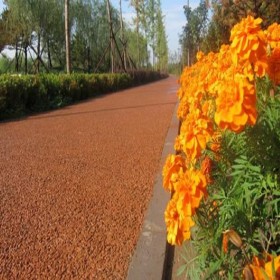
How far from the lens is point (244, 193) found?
144cm

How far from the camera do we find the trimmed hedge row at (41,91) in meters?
9.85

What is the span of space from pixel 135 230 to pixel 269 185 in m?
1.75

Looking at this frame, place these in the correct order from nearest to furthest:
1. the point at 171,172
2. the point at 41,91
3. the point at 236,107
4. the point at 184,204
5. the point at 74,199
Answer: the point at 236,107, the point at 184,204, the point at 171,172, the point at 74,199, the point at 41,91

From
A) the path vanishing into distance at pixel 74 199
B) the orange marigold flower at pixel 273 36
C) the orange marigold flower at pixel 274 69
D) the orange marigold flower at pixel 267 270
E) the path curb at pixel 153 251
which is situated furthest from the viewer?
the path vanishing into distance at pixel 74 199

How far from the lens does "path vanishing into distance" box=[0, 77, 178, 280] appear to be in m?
2.54

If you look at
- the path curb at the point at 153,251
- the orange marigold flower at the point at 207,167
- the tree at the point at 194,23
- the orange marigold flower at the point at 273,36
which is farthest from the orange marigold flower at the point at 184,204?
the tree at the point at 194,23

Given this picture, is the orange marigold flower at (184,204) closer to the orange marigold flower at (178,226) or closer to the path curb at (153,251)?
the orange marigold flower at (178,226)

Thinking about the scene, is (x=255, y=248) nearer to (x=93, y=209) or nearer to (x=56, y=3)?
(x=93, y=209)

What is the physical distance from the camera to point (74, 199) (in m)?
3.66

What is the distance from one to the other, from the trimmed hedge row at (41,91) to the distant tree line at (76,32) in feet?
24.7

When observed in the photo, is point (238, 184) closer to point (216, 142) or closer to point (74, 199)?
point (216, 142)

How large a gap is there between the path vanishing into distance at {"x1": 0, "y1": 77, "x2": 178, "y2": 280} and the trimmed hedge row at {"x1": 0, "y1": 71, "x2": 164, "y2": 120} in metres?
2.61

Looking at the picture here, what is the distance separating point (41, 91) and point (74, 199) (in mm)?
8257

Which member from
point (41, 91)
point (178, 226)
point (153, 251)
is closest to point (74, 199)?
point (153, 251)
